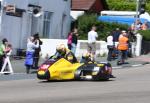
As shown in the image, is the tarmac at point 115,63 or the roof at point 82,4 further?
the roof at point 82,4

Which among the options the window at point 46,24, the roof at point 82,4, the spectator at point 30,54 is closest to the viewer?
the spectator at point 30,54

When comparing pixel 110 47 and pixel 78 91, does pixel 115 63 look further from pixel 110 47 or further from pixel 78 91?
pixel 78 91

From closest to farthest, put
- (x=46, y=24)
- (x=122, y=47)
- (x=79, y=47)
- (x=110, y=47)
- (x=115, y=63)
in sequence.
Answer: (x=122, y=47), (x=115, y=63), (x=110, y=47), (x=79, y=47), (x=46, y=24)

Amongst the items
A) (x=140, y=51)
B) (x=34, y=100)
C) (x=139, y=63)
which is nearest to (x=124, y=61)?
(x=139, y=63)

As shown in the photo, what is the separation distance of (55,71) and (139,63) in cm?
1052

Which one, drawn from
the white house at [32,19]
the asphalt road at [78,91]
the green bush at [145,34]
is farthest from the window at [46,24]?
the asphalt road at [78,91]

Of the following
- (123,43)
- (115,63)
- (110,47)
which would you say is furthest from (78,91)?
(110,47)

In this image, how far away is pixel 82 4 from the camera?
51.2 meters

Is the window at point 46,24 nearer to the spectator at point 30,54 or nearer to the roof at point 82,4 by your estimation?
the roof at point 82,4

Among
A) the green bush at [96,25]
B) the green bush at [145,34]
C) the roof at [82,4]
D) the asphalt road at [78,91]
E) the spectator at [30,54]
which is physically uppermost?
the roof at [82,4]

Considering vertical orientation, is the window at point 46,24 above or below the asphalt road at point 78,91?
above

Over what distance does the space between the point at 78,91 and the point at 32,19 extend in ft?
64.9

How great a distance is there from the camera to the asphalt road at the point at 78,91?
15.6 meters

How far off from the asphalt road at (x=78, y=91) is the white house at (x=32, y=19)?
11.2 metres
